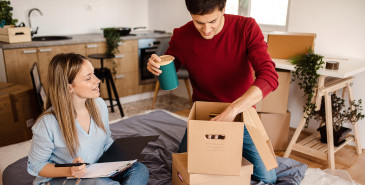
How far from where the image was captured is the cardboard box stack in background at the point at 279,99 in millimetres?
2729

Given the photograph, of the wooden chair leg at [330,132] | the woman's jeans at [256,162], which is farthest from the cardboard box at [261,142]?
the wooden chair leg at [330,132]

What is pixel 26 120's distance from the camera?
283cm

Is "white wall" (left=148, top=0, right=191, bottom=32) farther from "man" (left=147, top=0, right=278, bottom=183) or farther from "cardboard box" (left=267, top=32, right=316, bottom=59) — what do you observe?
"man" (left=147, top=0, right=278, bottom=183)

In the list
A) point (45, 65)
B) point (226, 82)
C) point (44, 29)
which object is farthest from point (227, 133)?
point (44, 29)

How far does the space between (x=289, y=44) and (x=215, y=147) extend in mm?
1864

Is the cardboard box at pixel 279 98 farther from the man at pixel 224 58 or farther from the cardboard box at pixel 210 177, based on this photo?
the cardboard box at pixel 210 177

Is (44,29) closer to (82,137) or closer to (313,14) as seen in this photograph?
(82,137)

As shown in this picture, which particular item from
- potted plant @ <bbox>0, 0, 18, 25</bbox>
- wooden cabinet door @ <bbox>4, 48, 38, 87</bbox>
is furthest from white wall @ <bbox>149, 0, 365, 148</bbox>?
potted plant @ <bbox>0, 0, 18, 25</bbox>

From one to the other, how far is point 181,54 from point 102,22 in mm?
2919

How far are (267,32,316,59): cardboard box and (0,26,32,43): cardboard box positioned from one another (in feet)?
8.23

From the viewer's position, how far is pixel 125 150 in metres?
1.57

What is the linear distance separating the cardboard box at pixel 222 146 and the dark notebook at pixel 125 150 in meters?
0.35

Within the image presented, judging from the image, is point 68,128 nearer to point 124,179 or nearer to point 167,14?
point 124,179

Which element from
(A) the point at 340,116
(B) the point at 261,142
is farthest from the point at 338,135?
(B) the point at 261,142
